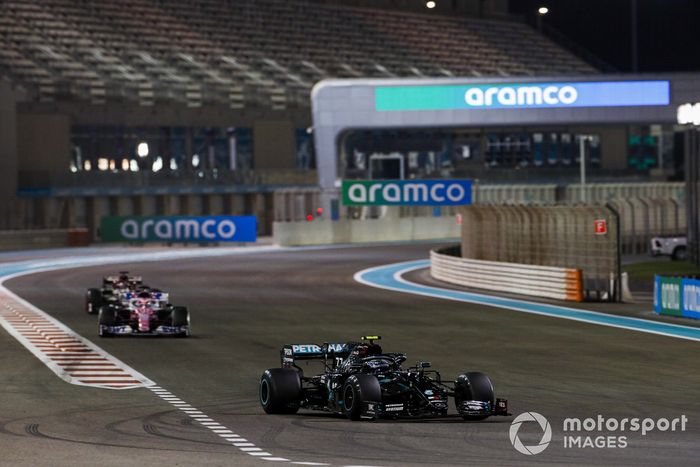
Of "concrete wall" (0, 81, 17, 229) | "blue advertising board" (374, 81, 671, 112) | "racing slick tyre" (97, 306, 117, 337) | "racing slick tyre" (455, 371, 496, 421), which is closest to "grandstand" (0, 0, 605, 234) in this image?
"concrete wall" (0, 81, 17, 229)

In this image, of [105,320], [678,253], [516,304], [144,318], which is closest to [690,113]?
[516,304]

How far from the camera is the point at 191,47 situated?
88688 mm

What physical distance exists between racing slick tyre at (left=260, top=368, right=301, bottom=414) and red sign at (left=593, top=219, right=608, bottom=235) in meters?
22.2

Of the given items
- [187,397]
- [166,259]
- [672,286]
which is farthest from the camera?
[166,259]

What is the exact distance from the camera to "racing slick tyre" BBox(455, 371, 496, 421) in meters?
16.0

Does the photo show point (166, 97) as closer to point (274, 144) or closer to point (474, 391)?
point (274, 144)

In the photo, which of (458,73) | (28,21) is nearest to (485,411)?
(28,21)

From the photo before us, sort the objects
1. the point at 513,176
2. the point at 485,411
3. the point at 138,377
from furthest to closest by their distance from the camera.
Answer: the point at 513,176 < the point at 138,377 < the point at 485,411

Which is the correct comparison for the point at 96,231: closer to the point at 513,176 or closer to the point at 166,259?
the point at 166,259

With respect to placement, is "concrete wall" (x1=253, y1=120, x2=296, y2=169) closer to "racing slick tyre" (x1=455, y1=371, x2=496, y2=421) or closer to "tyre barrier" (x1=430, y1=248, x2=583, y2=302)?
"tyre barrier" (x1=430, y1=248, x2=583, y2=302)

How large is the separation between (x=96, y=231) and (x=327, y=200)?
12.8 meters

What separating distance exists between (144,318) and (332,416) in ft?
39.2

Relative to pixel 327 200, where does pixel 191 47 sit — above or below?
above

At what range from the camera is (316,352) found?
58.6 feet
